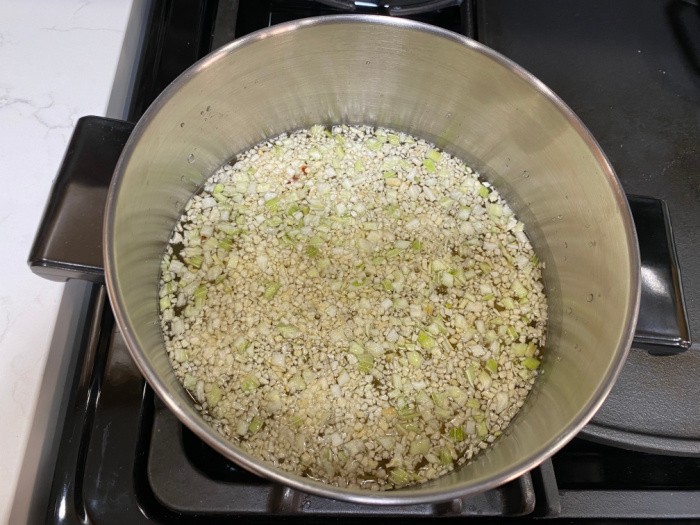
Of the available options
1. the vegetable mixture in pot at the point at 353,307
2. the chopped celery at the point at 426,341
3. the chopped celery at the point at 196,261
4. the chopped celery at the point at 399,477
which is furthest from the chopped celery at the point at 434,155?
the chopped celery at the point at 399,477

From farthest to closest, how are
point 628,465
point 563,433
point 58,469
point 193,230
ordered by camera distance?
1. point 193,230
2. point 628,465
3. point 58,469
4. point 563,433

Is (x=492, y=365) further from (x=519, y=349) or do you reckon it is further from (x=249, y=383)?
(x=249, y=383)

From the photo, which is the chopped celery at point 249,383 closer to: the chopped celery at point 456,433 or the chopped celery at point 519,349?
the chopped celery at point 456,433

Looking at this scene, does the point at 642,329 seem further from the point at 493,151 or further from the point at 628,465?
the point at 493,151

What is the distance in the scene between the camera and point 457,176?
1.06 m

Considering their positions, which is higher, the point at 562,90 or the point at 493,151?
the point at 562,90

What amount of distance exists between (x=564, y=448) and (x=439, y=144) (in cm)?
60

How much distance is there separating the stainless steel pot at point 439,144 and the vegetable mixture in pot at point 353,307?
1.5 inches

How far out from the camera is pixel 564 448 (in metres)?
0.86

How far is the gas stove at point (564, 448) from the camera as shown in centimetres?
73

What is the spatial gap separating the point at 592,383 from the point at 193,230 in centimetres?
69

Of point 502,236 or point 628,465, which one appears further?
point 502,236

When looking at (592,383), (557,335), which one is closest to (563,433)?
(592,383)

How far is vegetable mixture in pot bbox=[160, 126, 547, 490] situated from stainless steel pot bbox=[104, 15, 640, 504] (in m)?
0.04
